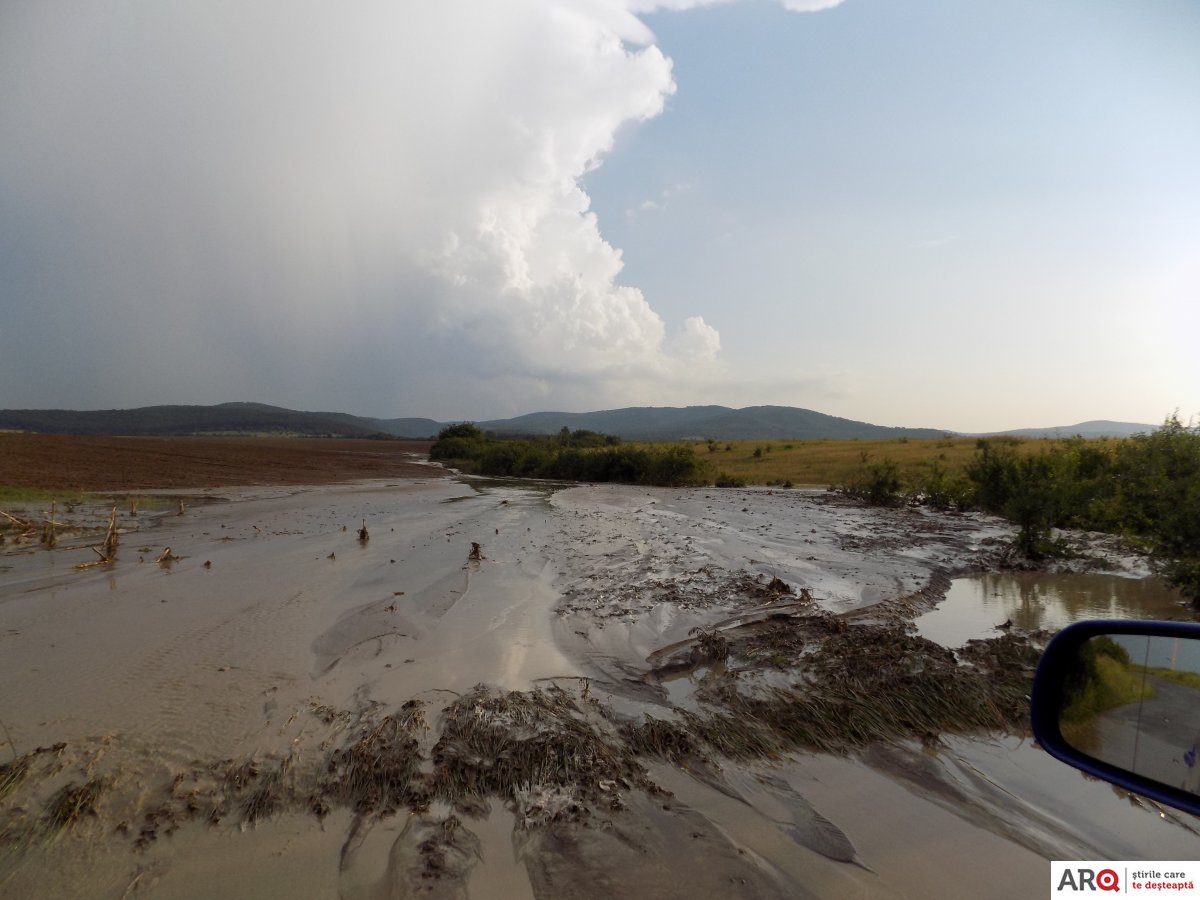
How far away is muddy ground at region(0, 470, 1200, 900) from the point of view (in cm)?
359

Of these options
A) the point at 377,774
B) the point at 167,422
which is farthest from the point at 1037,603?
the point at 167,422

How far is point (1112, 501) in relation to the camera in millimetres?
10773

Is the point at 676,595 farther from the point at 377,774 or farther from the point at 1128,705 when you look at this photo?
the point at 1128,705

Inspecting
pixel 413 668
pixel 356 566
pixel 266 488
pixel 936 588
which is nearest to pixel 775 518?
pixel 936 588

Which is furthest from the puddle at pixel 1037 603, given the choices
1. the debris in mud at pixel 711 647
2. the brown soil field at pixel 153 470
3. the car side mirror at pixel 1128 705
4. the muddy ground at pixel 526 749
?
the brown soil field at pixel 153 470

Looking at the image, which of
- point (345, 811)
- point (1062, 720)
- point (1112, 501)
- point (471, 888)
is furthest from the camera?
point (1112, 501)

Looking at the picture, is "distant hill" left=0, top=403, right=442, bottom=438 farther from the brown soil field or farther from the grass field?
the grass field

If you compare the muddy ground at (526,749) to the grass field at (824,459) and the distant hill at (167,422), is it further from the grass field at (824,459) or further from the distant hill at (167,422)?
the distant hill at (167,422)

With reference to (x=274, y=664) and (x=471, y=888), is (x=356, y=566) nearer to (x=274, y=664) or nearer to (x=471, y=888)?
(x=274, y=664)

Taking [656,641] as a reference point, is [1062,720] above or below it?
above

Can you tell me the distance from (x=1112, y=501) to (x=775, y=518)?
38.6ft

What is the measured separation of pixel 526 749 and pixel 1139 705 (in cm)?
390

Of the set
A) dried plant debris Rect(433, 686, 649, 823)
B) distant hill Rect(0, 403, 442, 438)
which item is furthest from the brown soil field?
distant hill Rect(0, 403, 442, 438)

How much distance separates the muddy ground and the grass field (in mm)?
26517
